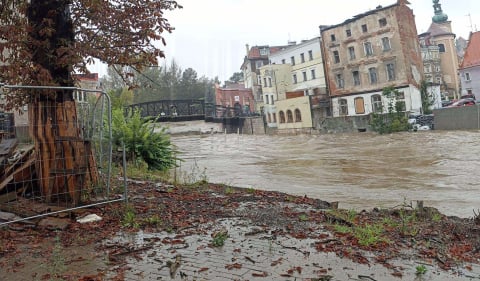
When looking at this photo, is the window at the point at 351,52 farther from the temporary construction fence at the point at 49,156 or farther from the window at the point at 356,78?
the temporary construction fence at the point at 49,156

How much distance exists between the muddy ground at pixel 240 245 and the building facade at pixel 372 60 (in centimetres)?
3962

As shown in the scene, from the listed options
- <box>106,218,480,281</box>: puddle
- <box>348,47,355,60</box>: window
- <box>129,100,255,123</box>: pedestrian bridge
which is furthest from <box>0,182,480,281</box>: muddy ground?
<box>348,47,355,60</box>: window

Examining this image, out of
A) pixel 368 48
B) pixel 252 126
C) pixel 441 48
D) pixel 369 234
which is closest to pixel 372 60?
pixel 368 48

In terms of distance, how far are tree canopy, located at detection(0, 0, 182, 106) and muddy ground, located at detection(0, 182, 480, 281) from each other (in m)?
2.03

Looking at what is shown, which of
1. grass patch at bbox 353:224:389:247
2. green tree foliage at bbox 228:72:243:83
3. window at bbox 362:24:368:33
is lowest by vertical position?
grass patch at bbox 353:224:389:247

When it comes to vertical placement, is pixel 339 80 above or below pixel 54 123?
above

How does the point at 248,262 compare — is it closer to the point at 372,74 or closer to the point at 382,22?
the point at 372,74

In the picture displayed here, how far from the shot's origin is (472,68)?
1938 inches

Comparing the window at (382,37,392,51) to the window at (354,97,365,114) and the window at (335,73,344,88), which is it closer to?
the window at (354,97,365,114)

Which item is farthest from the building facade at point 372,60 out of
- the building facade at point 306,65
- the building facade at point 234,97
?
the building facade at point 234,97

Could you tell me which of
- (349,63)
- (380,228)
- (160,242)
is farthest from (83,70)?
(349,63)

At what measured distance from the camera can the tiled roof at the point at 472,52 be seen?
49053 mm

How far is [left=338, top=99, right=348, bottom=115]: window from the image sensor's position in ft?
165

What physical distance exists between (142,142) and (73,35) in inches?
255
